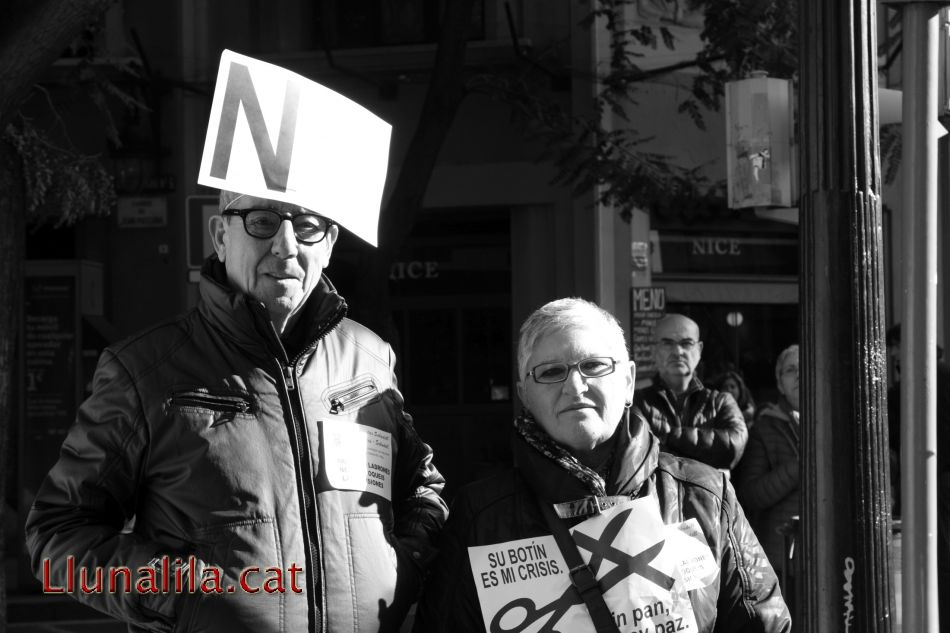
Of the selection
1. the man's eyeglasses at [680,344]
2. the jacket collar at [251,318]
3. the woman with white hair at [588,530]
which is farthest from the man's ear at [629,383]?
the man's eyeglasses at [680,344]

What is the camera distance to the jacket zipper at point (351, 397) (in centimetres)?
292

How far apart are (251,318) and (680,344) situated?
3856 millimetres

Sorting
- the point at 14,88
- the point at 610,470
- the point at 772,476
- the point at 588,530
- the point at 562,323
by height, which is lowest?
the point at 772,476

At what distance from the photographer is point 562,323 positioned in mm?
2988

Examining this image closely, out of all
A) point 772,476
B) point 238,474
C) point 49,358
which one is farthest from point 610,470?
point 49,358

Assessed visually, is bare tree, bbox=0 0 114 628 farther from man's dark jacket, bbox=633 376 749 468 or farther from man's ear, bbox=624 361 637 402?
man's ear, bbox=624 361 637 402

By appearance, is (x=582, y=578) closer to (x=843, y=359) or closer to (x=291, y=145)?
(x=843, y=359)

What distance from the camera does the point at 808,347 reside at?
3.19 metres

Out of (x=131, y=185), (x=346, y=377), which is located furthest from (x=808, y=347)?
(x=131, y=185)

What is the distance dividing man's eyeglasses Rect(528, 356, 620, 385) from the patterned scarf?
122 millimetres

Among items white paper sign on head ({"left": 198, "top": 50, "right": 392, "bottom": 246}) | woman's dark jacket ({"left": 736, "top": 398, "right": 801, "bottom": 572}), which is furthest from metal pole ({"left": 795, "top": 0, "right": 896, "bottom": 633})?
woman's dark jacket ({"left": 736, "top": 398, "right": 801, "bottom": 572})

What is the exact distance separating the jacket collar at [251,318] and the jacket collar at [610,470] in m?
0.53

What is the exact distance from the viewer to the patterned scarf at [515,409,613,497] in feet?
9.55

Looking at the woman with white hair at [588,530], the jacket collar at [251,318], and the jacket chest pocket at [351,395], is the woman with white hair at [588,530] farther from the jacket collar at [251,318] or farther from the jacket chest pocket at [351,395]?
the jacket collar at [251,318]
